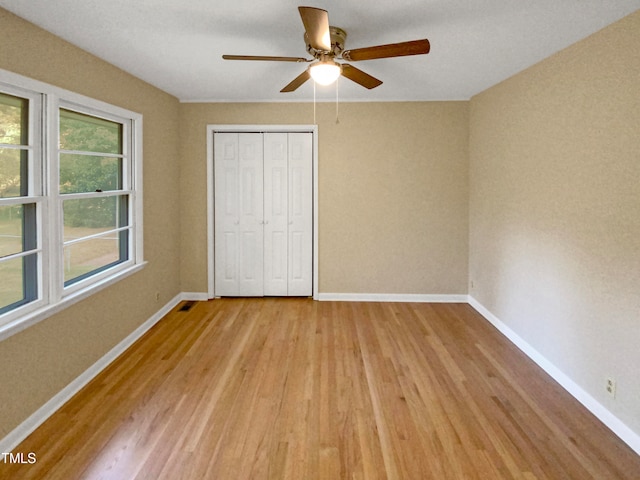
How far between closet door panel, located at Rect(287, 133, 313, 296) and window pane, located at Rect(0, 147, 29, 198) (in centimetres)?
319

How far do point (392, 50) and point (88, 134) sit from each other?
2.49 m

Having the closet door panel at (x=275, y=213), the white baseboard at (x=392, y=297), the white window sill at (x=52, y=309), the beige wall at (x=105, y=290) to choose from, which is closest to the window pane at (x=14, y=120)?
the beige wall at (x=105, y=290)

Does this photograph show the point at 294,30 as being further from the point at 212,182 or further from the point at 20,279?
the point at 212,182

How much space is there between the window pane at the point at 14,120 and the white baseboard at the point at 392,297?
145 inches

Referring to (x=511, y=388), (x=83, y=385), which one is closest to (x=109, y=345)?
(x=83, y=385)

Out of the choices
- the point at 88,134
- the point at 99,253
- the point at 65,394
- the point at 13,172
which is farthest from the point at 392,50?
the point at 99,253

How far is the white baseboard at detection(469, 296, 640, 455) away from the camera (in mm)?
2577

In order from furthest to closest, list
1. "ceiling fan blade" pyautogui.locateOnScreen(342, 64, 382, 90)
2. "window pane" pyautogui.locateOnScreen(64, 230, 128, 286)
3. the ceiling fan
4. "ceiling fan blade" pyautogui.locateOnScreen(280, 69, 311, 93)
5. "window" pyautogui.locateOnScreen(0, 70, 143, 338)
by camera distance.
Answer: "window pane" pyautogui.locateOnScreen(64, 230, 128, 286) → "ceiling fan blade" pyautogui.locateOnScreen(280, 69, 311, 93) → "ceiling fan blade" pyautogui.locateOnScreen(342, 64, 382, 90) → "window" pyautogui.locateOnScreen(0, 70, 143, 338) → the ceiling fan

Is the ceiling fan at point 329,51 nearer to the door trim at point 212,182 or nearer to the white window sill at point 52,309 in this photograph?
the white window sill at point 52,309

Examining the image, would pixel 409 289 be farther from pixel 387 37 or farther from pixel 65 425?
pixel 65 425

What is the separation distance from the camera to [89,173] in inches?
142

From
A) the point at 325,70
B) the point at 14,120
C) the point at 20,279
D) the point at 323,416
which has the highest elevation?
the point at 325,70

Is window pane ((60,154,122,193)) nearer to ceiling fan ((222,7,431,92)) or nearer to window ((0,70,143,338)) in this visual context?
window ((0,70,143,338))

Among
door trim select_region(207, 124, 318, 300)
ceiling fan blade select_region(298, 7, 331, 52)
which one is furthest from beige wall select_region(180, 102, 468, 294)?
ceiling fan blade select_region(298, 7, 331, 52)
